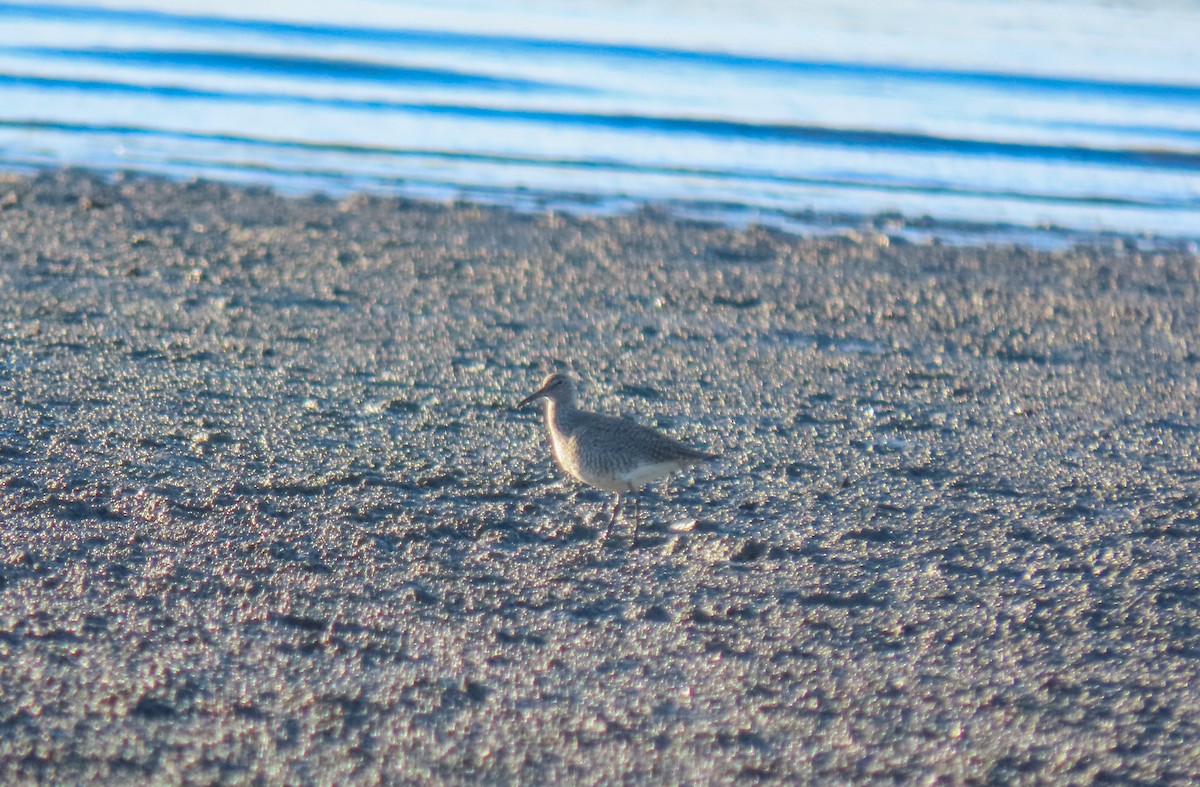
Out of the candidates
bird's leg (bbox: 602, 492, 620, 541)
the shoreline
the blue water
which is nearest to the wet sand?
bird's leg (bbox: 602, 492, 620, 541)

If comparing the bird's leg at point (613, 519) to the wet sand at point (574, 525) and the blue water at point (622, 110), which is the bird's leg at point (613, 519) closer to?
the wet sand at point (574, 525)

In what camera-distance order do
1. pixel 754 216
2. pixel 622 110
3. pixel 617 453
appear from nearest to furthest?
pixel 617 453, pixel 754 216, pixel 622 110

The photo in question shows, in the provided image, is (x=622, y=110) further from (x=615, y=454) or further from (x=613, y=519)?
(x=615, y=454)

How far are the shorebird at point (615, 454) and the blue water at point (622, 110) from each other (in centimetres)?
708

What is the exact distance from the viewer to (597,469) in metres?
6.32

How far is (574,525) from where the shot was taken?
6.45 metres

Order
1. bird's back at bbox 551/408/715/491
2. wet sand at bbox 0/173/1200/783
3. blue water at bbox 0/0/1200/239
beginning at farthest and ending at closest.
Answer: blue water at bbox 0/0/1200/239 → bird's back at bbox 551/408/715/491 → wet sand at bbox 0/173/1200/783

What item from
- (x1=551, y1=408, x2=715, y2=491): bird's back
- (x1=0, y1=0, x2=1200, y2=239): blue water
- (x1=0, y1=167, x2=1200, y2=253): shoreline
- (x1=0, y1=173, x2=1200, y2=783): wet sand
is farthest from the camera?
(x1=0, y1=0, x2=1200, y2=239): blue water

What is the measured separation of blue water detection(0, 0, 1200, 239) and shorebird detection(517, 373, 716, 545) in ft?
23.2

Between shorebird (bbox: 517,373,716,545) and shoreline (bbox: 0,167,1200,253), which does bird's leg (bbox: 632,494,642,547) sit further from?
shoreline (bbox: 0,167,1200,253)

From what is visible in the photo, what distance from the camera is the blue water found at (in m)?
14.7

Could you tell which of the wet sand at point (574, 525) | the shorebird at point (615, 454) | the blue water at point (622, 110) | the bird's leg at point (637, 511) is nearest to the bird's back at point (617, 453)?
the shorebird at point (615, 454)

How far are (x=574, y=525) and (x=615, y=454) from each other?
1.30 ft

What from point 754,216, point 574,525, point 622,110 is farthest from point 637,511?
point 622,110
